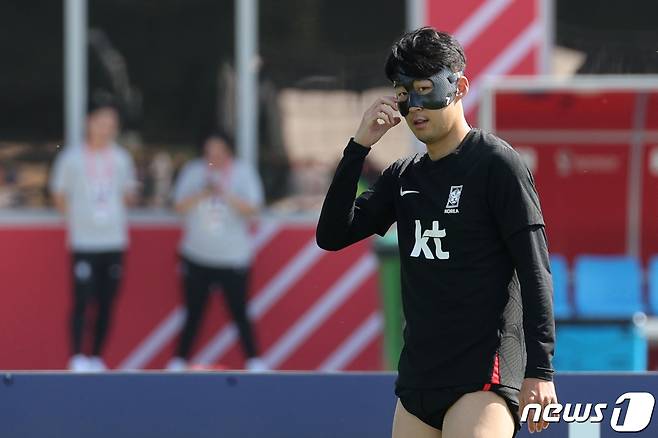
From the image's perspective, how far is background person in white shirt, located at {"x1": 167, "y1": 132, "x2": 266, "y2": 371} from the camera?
27.0 ft

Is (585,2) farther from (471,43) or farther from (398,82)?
(398,82)

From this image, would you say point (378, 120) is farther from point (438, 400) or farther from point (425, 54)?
point (438, 400)

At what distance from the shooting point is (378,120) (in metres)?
3.69

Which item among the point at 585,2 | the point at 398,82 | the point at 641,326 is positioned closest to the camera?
the point at 398,82

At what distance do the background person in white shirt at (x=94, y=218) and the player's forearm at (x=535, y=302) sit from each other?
16.8ft

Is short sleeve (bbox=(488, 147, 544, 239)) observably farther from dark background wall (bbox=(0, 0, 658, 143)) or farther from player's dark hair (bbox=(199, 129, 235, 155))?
player's dark hair (bbox=(199, 129, 235, 155))

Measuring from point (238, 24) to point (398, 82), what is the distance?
475cm

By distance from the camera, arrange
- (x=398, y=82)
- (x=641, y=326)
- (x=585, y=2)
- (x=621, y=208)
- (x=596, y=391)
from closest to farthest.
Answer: (x=398, y=82) → (x=596, y=391) → (x=641, y=326) → (x=585, y=2) → (x=621, y=208)

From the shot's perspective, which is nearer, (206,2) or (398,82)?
(398,82)

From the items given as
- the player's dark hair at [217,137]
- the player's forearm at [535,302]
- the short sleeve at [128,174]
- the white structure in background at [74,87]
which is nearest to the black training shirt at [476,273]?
the player's forearm at [535,302]

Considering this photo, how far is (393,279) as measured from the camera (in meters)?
7.68

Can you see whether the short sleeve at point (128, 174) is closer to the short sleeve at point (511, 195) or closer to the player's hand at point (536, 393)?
the short sleeve at point (511, 195)

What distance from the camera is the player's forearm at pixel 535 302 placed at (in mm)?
3412

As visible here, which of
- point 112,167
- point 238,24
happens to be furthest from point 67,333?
point 238,24
